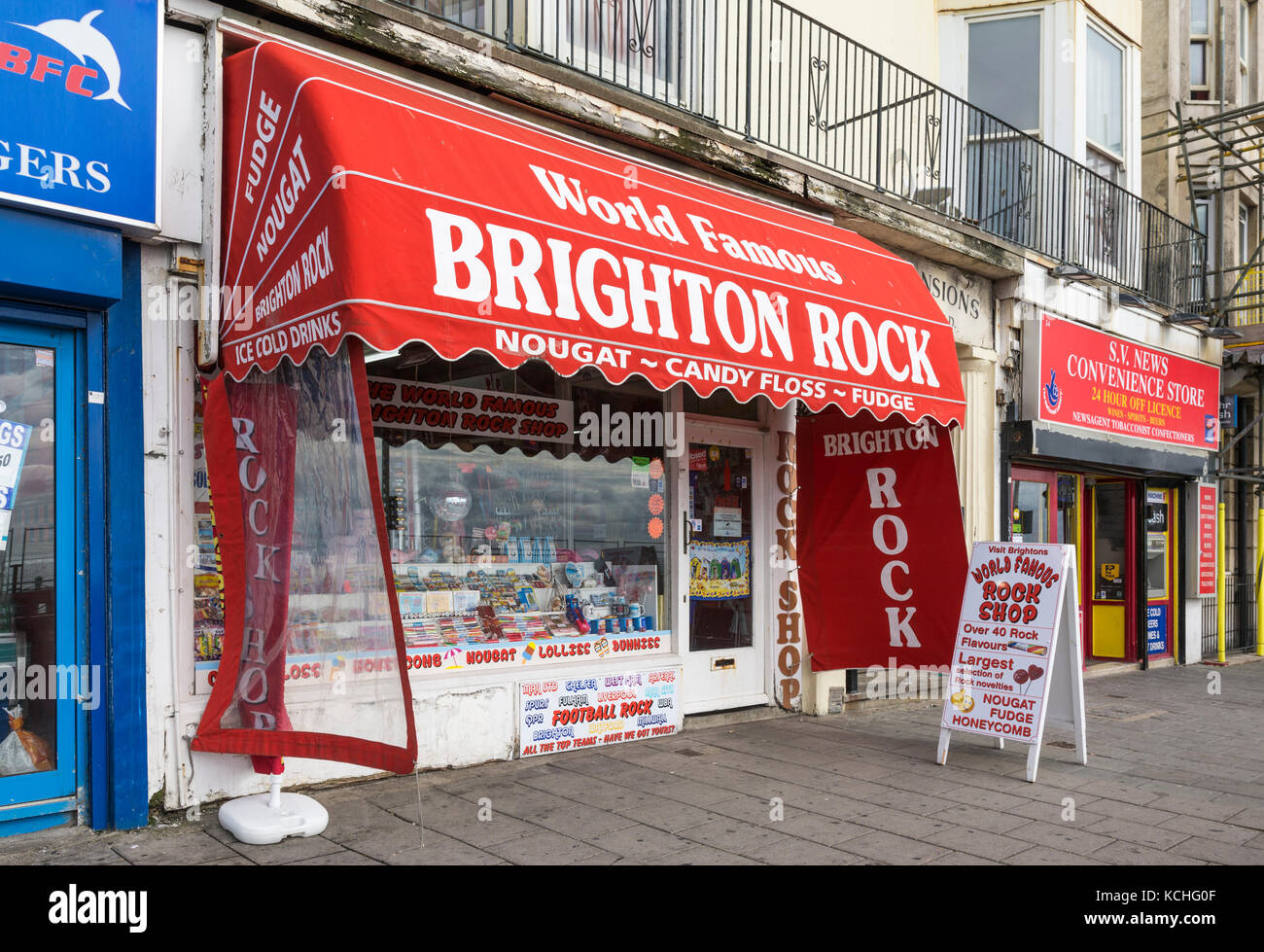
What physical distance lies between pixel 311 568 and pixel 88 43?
253 cm

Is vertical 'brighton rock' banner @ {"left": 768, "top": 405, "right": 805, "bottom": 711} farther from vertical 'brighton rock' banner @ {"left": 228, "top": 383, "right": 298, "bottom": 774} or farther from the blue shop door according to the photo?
the blue shop door

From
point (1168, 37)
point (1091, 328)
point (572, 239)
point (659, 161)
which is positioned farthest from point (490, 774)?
point (1168, 37)

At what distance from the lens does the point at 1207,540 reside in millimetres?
13328

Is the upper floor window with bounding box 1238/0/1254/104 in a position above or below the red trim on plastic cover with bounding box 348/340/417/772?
above

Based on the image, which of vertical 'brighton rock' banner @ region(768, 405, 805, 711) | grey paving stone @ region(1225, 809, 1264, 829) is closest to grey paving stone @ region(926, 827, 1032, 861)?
grey paving stone @ region(1225, 809, 1264, 829)

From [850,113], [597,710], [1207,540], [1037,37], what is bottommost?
[597,710]

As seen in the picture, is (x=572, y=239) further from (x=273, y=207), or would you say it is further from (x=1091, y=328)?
(x=1091, y=328)

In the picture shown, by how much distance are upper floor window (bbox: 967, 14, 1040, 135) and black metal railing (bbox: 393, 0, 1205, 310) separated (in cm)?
60

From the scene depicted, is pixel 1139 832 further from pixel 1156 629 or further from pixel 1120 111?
pixel 1120 111

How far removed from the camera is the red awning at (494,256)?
14.0 feet

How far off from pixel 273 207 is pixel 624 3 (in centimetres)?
400

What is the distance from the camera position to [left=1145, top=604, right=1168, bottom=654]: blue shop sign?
12.5m

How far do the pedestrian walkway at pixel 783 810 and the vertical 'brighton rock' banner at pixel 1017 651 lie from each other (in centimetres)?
31

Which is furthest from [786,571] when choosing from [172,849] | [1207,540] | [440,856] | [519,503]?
[1207,540]
